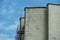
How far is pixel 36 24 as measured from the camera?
27016 millimetres

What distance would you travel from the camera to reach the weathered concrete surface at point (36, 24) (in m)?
26.7

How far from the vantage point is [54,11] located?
26484mm

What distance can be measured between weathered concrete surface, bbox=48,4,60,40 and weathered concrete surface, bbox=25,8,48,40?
48.5 inches

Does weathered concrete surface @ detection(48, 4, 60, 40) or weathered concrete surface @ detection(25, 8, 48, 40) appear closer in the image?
weathered concrete surface @ detection(48, 4, 60, 40)

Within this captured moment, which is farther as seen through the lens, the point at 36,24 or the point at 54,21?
the point at 36,24

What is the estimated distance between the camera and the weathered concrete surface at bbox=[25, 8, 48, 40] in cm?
2666

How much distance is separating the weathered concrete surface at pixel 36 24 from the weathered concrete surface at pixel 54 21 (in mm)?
1233

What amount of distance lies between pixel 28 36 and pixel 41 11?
393 centimetres

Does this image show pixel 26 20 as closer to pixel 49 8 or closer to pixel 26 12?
pixel 26 12

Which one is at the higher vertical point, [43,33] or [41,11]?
[41,11]

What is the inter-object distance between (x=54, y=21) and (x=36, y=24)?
256 cm

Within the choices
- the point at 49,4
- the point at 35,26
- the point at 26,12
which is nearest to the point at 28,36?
the point at 35,26

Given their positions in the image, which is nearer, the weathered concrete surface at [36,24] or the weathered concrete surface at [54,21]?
the weathered concrete surface at [54,21]

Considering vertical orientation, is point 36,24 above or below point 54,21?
below
